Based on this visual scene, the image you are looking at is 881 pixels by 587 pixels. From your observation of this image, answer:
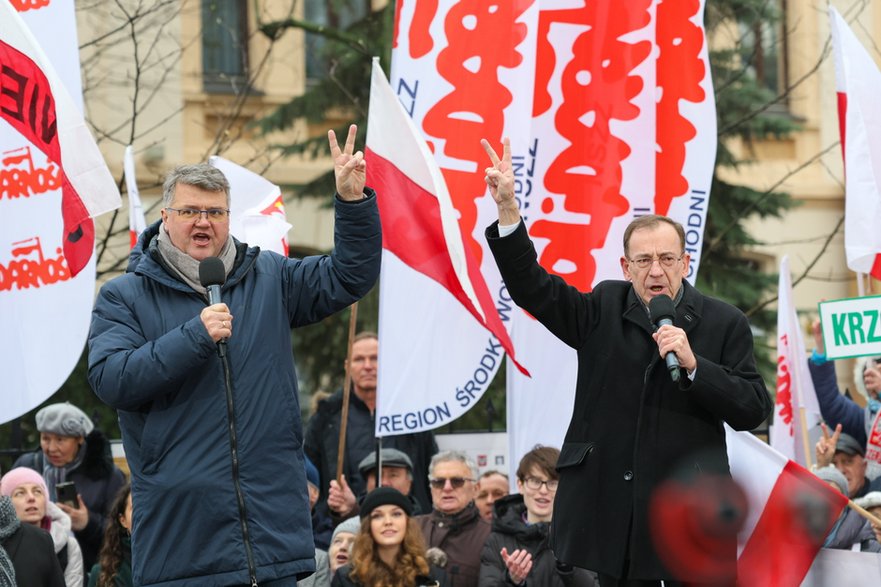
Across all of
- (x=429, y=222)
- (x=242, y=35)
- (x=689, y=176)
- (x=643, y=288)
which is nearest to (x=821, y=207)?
(x=242, y=35)

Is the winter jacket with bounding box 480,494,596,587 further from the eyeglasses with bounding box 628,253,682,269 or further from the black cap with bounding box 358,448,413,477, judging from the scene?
the eyeglasses with bounding box 628,253,682,269

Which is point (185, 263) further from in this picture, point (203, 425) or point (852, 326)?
point (852, 326)

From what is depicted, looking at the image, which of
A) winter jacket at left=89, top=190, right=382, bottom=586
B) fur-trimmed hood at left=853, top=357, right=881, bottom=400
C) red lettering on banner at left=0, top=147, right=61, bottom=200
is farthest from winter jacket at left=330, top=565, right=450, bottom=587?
fur-trimmed hood at left=853, top=357, right=881, bottom=400

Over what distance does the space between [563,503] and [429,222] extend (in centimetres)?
256

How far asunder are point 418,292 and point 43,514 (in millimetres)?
2222

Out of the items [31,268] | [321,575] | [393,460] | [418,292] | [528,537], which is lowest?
[321,575]

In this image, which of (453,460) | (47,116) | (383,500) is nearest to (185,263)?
(47,116)

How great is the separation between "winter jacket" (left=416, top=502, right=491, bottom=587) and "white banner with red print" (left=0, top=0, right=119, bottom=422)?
224 centimetres

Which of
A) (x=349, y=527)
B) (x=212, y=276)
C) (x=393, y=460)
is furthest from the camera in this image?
(x=393, y=460)

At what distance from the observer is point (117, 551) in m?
7.75

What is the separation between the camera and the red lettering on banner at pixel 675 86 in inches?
340

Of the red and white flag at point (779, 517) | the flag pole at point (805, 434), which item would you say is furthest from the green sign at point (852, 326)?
the red and white flag at point (779, 517)

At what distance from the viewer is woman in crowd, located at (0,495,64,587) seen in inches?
285

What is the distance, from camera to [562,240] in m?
8.52
